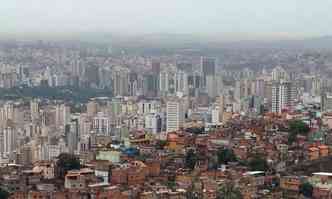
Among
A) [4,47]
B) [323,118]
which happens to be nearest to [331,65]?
[4,47]

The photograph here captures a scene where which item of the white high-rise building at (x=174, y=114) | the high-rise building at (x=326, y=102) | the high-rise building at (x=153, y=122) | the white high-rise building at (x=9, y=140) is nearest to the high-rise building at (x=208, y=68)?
the white high-rise building at (x=174, y=114)

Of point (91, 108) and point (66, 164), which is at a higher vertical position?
point (66, 164)

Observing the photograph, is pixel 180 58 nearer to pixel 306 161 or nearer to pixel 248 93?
pixel 248 93

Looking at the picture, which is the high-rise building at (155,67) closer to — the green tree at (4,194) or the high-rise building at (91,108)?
the high-rise building at (91,108)

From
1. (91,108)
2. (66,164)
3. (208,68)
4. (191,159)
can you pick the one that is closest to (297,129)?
(191,159)

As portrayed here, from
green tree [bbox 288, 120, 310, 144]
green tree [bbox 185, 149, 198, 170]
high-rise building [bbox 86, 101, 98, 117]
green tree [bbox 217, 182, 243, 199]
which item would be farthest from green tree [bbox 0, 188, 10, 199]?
high-rise building [bbox 86, 101, 98, 117]

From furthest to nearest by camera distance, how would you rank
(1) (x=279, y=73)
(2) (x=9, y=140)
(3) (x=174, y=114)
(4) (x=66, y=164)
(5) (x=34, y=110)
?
(1) (x=279, y=73) < (5) (x=34, y=110) < (3) (x=174, y=114) < (2) (x=9, y=140) < (4) (x=66, y=164)

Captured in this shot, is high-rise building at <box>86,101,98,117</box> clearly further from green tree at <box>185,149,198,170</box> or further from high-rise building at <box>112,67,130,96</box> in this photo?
green tree at <box>185,149,198,170</box>

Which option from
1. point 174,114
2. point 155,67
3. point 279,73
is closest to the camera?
point 174,114

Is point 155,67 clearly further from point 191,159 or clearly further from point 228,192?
point 228,192
